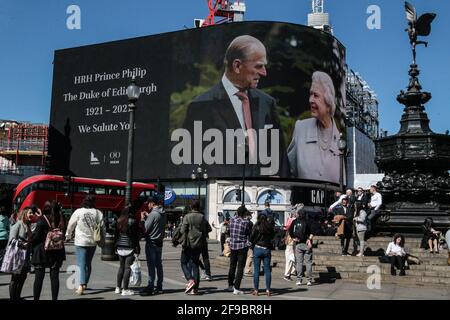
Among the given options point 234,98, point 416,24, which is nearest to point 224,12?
point 234,98

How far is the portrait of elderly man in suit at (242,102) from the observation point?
59.9m

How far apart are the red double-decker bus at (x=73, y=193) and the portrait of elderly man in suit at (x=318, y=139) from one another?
23245 mm

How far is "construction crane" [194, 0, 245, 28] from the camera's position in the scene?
253ft

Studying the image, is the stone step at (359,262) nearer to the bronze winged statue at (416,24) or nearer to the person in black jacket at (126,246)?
the person in black jacket at (126,246)

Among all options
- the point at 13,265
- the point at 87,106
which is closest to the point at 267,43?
the point at 87,106

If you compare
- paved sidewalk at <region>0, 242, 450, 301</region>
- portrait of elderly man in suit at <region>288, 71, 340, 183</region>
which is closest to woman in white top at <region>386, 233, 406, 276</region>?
paved sidewalk at <region>0, 242, 450, 301</region>

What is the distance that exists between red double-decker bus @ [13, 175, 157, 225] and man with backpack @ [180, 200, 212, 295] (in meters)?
20.2

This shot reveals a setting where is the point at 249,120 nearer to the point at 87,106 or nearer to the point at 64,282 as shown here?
the point at 87,106

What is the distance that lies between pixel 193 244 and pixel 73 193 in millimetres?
27018

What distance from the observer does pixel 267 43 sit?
61344 millimetres

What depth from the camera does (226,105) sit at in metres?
60.6

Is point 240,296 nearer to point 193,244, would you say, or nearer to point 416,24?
point 193,244

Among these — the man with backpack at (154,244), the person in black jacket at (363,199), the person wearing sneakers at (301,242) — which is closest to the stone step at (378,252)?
the person in black jacket at (363,199)

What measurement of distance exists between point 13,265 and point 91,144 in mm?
62795
